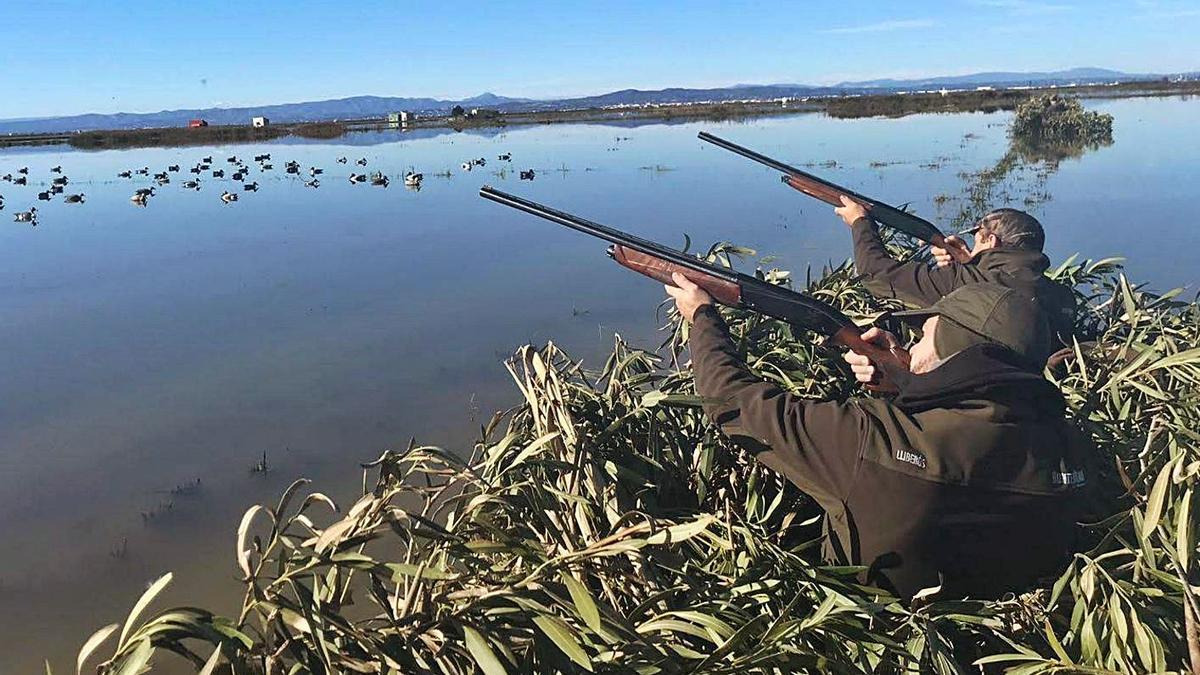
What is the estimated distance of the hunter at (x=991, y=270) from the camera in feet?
15.3

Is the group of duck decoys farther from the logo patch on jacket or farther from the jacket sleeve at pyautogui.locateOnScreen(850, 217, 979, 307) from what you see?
the logo patch on jacket

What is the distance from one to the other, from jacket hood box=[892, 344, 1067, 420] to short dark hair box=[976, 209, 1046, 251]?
9.49ft

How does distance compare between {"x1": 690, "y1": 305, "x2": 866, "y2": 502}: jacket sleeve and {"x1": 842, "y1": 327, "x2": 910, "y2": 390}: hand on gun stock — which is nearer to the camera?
{"x1": 690, "y1": 305, "x2": 866, "y2": 502}: jacket sleeve

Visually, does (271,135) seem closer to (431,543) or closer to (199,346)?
(199,346)

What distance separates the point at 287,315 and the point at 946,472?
32.3 feet

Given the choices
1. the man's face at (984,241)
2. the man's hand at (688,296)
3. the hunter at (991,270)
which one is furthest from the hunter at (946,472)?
the man's face at (984,241)

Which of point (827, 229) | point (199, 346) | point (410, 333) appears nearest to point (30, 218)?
point (199, 346)

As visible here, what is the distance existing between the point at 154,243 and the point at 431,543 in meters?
17.0

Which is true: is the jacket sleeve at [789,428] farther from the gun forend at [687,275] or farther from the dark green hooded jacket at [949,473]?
the gun forend at [687,275]

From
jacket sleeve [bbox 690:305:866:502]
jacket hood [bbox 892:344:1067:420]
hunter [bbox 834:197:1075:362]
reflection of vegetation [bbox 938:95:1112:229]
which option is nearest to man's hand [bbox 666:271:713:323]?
jacket sleeve [bbox 690:305:866:502]

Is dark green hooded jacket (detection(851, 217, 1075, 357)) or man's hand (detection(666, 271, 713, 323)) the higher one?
man's hand (detection(666, 271, 713, 323))

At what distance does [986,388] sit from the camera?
2.21 m

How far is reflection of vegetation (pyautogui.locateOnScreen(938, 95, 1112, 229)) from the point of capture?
53.7 ft

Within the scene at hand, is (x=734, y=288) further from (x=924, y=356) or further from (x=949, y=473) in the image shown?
(x=949, y=473)
